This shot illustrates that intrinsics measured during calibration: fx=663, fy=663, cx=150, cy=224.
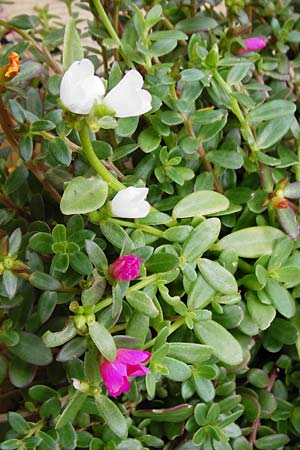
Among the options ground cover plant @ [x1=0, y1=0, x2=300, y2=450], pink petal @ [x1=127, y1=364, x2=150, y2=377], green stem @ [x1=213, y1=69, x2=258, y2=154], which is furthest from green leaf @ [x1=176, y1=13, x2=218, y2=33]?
pink petal @ [x1=127, y1=364, x2=150, y2=377]

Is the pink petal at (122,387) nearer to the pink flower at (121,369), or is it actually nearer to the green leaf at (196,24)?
the pink flower at (121,369)

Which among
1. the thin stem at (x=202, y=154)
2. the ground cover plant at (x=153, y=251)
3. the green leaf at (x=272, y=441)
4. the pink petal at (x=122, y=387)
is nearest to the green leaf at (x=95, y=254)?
the ground cover plant at (x=153, y=251)

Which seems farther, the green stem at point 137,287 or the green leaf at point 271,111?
the green leaf at point 271,111

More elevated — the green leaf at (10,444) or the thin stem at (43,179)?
the thin stem at (43,179)

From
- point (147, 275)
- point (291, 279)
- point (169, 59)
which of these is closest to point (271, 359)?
point (291, 279)

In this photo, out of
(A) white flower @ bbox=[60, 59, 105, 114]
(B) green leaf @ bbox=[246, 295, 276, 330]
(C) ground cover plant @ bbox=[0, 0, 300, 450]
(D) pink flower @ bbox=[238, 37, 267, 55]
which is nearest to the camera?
(A) white flower @ bbox=[60, 59, 105, 114]

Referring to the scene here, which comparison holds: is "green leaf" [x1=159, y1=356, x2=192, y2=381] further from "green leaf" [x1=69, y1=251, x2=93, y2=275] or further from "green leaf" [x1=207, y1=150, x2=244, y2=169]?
"green leaf" [x1=207, y1=150, x2=244, y2=169]

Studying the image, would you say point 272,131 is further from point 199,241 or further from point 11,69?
point 11,69
